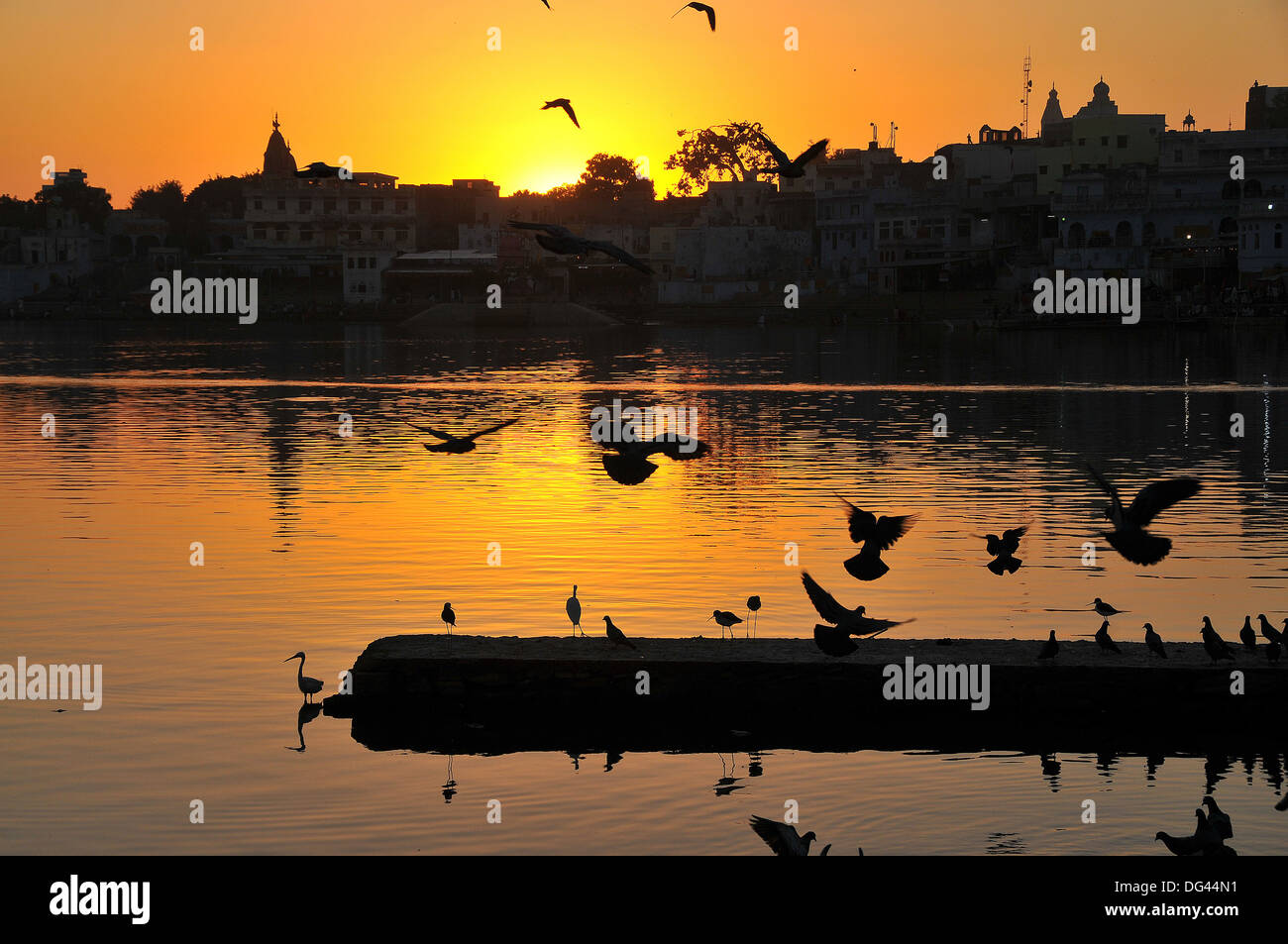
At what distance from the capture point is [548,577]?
20.7m

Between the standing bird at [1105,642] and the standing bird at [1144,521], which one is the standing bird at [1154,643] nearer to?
the standing bird at [1105,642]

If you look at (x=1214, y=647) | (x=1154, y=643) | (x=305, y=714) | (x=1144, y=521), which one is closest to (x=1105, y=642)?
(x=1154, y=643)

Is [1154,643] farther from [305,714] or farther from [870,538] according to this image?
[305,714]

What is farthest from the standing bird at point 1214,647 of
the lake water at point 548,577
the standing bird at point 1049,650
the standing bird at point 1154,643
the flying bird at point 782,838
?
the flying bird at point 782,838

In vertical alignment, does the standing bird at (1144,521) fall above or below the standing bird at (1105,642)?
above

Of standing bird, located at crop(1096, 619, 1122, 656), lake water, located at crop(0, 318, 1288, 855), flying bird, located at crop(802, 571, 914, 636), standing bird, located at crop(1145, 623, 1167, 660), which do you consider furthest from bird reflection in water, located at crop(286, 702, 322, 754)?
standing bird, located at crop(1145, 623, 1167, 660)

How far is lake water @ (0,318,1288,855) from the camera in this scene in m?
12.2

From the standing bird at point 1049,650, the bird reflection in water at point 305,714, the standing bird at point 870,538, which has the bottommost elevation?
the bird reflection in water at point 305,714

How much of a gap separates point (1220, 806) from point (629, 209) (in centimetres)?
11956

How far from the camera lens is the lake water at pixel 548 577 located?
1218 cm

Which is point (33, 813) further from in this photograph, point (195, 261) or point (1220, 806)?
point (195, 261)

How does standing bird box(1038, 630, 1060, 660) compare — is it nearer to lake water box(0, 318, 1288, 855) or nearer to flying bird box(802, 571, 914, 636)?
lake water box(0, 318, 1288, 855)

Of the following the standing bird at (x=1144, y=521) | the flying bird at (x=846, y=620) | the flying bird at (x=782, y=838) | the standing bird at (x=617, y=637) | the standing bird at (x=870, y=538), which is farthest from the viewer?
the standing bird at (x=617, y=637)

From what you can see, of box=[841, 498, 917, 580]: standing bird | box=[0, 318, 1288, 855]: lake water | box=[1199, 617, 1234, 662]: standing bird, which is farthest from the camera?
box=[1199, 617, 1234, 662]: standing bird
